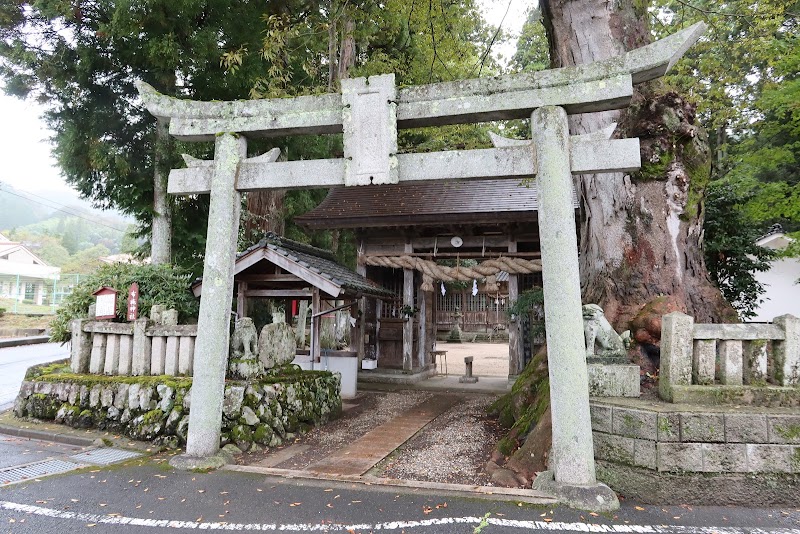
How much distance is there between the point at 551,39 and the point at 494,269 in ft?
18.4

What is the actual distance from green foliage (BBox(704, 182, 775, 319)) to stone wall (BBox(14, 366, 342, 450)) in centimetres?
742

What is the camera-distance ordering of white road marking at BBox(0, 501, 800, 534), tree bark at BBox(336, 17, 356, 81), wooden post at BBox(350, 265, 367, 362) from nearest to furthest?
1. white road marking at BBox(0, 501, 800, 534)
2. tree bark at BBox(336, 17, 356, 81)
3. wooden post at BBox(350, 265, 367, 362)

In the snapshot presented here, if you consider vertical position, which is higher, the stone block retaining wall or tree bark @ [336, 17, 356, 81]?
tree bark @ [336, 17, 356, 81]

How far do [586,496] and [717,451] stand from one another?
122 cm

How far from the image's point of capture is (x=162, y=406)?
623 cm

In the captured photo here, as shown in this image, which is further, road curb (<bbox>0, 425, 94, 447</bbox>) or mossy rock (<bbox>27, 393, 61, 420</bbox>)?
mossy rock (<bbox>27, 393, 61, 420</bbox>)

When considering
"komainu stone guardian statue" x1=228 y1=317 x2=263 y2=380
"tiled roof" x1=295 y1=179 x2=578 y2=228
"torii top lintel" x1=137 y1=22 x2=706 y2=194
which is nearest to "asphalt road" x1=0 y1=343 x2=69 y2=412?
"komainu stone guardian statue" x1=228 y1=317 x2=263 y2=380

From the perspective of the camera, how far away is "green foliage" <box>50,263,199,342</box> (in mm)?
7926

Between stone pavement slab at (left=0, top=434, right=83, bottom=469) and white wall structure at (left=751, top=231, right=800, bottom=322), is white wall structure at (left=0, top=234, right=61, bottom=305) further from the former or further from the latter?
white wall structure at (left=751, top=231, right=800, bottom=322)

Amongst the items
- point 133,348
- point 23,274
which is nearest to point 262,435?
point 133,348

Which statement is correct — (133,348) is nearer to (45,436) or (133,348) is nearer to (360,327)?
(45,436)

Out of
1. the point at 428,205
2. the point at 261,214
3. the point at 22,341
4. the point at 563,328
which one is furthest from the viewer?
the point at 22,341

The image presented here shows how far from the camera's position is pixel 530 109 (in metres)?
4.86

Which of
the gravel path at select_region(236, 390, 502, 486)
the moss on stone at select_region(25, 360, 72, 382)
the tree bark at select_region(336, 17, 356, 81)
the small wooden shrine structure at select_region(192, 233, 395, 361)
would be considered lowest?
the gravel path at select_region(236, 390, 502, 486)
